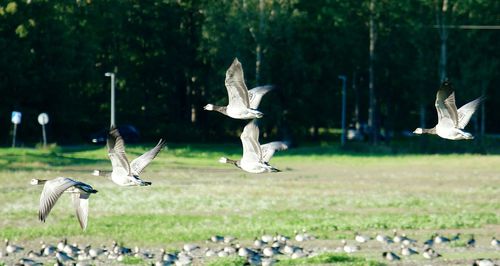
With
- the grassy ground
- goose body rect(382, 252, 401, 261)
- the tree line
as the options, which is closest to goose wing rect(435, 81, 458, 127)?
goose body rect(382, 252, 401, 261)

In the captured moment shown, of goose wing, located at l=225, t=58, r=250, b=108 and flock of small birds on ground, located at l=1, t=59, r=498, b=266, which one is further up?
goose wing, located at l=225, t=58, r=250, b=108

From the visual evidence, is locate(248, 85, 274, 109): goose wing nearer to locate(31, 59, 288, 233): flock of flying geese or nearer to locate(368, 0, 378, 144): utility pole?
locate(31, 59, 288, 233): flock of flying geese

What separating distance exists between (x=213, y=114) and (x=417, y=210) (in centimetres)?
6113

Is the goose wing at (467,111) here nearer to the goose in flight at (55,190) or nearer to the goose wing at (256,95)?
the goose wing at (256,95)

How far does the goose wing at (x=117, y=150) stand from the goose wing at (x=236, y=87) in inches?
44.3

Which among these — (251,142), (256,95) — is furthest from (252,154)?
(256,95)

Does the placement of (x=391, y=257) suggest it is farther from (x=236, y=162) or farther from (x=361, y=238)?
(x=236, y=162)

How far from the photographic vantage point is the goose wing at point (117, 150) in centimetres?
1159

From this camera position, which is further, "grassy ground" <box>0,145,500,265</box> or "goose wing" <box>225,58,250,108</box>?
"grassy ground" <box>0,145,500,265</box>

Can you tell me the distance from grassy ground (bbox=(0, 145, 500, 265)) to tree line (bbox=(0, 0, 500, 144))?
1987 centimetres

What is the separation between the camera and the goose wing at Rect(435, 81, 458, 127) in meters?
11.5

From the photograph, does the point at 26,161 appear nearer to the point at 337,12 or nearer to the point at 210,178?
the point at 210,178

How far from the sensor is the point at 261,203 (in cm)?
4106

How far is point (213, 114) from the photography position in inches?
3932
